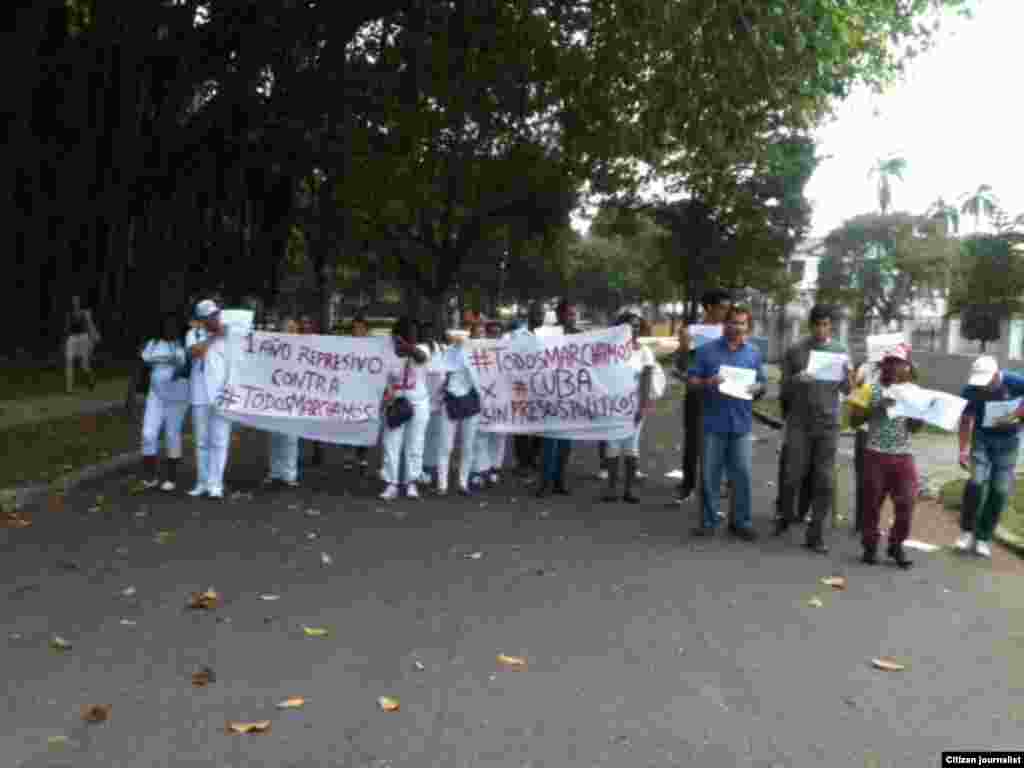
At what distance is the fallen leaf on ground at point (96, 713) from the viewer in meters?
4.66

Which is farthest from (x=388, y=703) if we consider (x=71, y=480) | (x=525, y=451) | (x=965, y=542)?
(x=525, y=451)

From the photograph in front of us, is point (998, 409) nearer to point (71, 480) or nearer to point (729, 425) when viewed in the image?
point (729, 425)

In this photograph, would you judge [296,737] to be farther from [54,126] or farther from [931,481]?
[54,126]

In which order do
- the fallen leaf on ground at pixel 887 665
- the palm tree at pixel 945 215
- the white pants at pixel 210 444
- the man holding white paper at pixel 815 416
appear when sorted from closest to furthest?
the fallen leaf on ground at pixel 887 665 < the man holding white paper at pixel 815 416 < the white pants at pixel 210 444 < the palm tree at pixel 945 215

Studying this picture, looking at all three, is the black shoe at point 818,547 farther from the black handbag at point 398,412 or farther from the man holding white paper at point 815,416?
the black handbag at point 398,412

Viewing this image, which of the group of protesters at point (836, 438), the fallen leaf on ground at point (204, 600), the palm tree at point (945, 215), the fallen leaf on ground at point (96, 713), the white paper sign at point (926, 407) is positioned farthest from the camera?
the palm tree at point (945, 215)

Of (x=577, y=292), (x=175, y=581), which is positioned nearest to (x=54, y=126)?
(x=175, y=581)

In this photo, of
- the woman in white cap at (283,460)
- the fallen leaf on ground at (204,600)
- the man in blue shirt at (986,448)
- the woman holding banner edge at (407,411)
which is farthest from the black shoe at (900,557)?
the woman in white cap at (283,460)

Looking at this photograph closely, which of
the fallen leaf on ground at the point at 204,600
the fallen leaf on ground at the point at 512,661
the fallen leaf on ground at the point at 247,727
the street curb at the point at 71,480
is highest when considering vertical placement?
the fallen leaf on ground at the point at 512,661

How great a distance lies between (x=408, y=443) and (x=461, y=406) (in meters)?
0.67

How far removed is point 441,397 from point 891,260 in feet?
198

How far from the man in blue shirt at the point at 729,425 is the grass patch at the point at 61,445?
6.44 meters

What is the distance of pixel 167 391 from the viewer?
10.5 metres

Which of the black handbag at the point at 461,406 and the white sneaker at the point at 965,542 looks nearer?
the white sneaker at the point at 965,542
